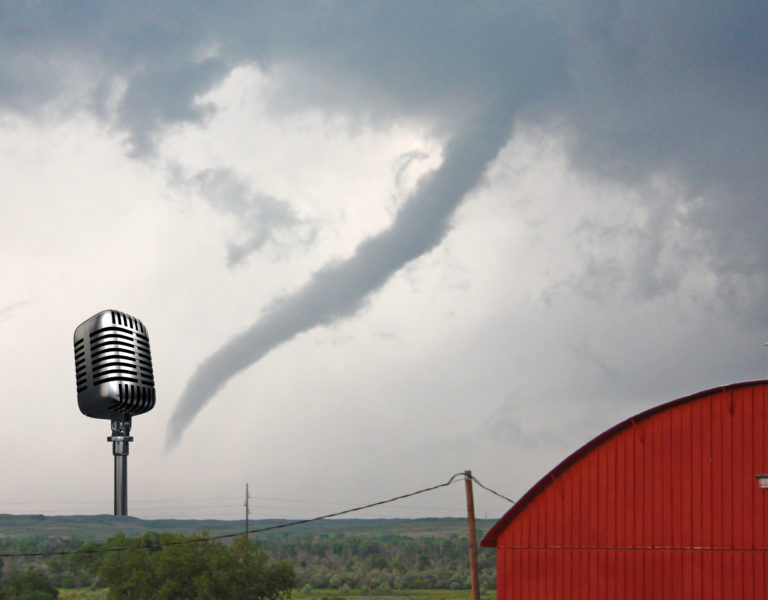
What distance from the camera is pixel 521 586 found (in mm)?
26891

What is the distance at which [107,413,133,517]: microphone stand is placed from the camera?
81.1ft

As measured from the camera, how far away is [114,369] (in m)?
23.5

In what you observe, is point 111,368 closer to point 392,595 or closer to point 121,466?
point 121,466

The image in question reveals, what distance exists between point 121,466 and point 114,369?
127 inches

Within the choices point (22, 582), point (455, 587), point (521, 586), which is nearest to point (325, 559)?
point (455, 587)

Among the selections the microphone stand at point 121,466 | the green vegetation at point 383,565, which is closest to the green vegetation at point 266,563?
the green vegetation at point 383,565

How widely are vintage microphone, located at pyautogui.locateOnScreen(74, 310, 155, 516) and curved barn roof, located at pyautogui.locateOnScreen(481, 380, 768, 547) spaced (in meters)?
10.2

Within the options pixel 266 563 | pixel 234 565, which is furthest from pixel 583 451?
pixel 266 563

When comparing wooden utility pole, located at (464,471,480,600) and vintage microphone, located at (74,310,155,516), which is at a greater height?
vintage microphone, located at (74,310,155,516)

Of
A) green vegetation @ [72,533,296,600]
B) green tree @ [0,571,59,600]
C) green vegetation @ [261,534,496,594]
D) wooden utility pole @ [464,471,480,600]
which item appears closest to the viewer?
wooden utility pole @ [464,471,480,600]

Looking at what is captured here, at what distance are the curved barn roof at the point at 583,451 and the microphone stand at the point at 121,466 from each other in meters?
9.78

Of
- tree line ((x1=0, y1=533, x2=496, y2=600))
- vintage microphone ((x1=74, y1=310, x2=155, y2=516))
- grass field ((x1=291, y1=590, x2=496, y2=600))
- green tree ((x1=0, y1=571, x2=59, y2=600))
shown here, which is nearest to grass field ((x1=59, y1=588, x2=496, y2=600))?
grass field ((x1=291, y1=590, x2=496, y2=600))

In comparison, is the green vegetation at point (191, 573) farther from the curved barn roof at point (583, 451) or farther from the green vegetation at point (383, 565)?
the green vegetation at point (383, 565)

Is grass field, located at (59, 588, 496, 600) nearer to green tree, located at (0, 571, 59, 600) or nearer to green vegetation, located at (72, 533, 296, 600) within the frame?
green tree, located at (0, 571, 59, 600)
